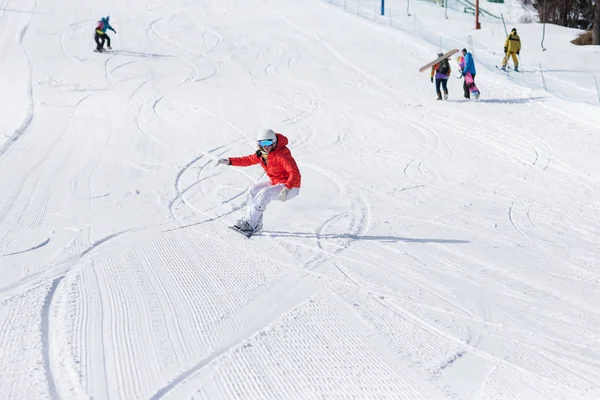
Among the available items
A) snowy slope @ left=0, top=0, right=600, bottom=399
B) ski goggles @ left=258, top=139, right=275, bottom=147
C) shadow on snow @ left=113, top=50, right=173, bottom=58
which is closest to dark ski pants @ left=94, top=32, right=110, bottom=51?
shadow on snow @ left=113, top=50, right=173, bottom=58

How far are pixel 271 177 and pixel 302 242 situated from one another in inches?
35.4

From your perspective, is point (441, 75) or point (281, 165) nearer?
point (281, 165)

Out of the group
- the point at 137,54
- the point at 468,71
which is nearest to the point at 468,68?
the point at 468,71

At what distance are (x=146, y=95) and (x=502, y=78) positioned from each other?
9716mm

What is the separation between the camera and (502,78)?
19.4m

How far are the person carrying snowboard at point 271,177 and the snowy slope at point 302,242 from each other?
29 centimetres

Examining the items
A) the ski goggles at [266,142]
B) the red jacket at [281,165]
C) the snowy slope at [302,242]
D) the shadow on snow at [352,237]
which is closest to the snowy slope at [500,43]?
the snowy slope at [302,242]

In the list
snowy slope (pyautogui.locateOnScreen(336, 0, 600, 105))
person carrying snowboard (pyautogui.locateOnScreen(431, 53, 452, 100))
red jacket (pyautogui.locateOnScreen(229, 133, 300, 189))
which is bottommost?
snowy slope (pyautogui.locateOnScreen(336, 0, 600, 105))

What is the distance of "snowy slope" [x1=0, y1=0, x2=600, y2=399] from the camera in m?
5.21

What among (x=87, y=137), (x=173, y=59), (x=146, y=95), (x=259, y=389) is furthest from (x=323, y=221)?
(x=173, y=59)

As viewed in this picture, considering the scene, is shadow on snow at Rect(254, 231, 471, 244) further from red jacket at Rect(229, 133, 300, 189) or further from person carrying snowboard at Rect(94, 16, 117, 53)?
person carrying snowboard at Rect(94, 16, 117, 53)

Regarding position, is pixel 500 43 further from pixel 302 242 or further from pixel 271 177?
pixel 302 242

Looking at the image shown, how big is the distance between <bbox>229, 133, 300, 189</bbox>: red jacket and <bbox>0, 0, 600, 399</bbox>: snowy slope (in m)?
0.73

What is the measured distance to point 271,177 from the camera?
338 inches
